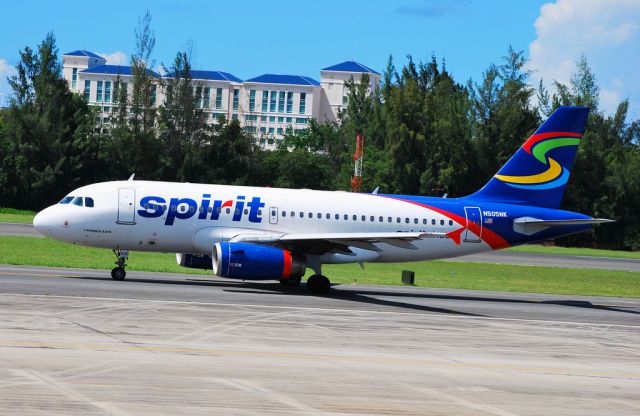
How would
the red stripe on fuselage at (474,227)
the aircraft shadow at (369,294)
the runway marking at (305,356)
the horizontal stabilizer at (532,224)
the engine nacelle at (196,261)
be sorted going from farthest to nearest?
the horizontal stabilizer at (532,224), the red stripe on fuselage at (474,227), the engine nacelle at (196,261), the aircraft shadow at (369,294), the runway marking at (305,356)

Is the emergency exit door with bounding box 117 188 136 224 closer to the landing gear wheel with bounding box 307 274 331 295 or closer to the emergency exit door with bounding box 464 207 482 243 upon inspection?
the landing gear wheel with bounding box 307 274 331 295

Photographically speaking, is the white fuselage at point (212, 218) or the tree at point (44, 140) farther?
the tree at point (44, 140)

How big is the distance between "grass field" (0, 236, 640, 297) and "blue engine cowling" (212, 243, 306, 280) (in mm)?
7155

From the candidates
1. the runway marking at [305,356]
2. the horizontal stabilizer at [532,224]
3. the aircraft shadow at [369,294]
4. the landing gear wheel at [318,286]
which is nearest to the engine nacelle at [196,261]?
the aircraft shadow at [369,294]

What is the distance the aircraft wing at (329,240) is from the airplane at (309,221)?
0.03m

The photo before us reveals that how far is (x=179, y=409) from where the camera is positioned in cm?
1361

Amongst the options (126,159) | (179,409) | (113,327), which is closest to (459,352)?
(113,327)

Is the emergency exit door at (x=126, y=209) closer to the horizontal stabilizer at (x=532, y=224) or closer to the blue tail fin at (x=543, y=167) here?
the blue tail fin at (x=543, y=167)

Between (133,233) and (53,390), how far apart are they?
19.3 meters

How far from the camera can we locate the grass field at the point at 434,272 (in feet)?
138

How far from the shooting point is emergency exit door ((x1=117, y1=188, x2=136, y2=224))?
33.2m

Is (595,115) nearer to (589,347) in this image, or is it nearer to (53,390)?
(589,347)

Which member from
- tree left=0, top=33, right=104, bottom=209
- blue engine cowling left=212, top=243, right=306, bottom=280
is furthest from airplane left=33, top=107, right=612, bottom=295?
tree left=0, top=33, right=104, bottom=209

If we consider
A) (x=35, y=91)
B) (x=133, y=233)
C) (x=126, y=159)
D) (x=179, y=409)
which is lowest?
(x=179, y=409)
